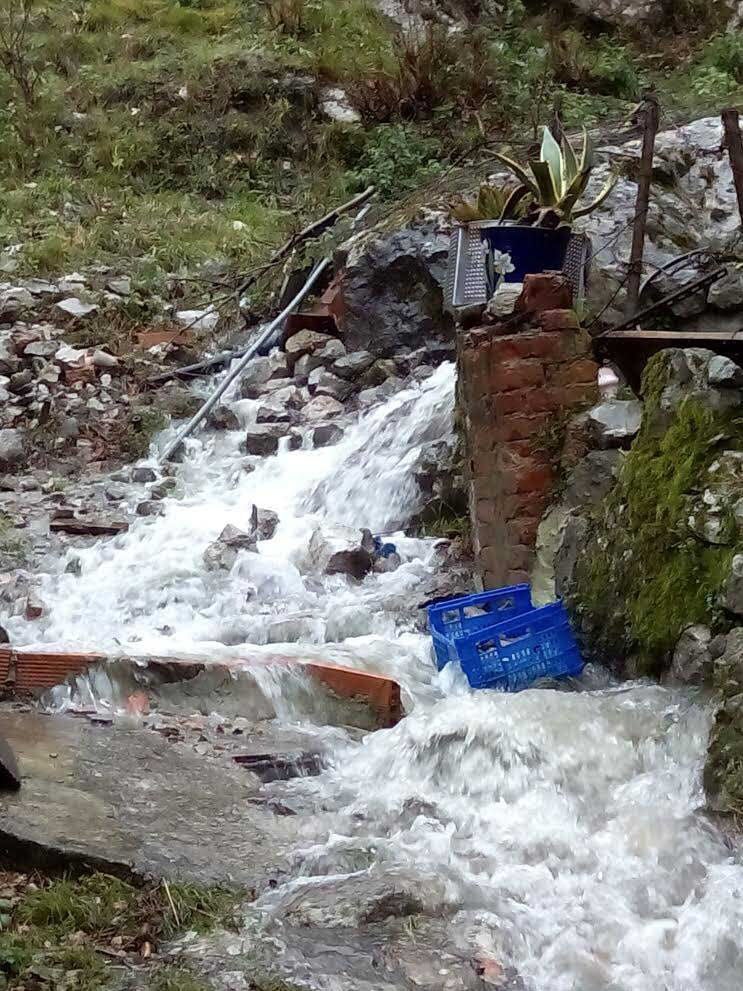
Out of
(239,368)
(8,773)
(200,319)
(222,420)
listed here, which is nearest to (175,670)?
(8,773)

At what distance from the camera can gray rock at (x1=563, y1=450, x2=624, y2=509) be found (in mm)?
3891

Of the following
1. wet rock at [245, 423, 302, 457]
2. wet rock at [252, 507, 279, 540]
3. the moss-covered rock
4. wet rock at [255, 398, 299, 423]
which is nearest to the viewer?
the moss-covered rock

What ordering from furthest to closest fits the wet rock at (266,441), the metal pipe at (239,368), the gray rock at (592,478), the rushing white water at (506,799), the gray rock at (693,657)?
the metal pipe at (239,368), the wet rock at (266,441), the gray rock at (592,478), the gray rock at (693,657), the rushing white water at (506,799)

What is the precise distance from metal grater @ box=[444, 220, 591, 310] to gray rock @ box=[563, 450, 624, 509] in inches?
31.8

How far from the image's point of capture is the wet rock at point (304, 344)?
283 inches

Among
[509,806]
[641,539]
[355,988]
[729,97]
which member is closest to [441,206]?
[729,97]

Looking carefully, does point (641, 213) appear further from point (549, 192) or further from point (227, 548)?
point (227, 548)

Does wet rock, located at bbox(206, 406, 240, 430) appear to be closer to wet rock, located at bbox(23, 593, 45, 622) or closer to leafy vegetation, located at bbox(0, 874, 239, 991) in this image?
wet rock, located at bbox(23, 593, 45, 622)

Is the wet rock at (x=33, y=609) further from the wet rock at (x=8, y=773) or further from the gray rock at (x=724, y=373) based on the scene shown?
the gray rock at (x=724, y=373)

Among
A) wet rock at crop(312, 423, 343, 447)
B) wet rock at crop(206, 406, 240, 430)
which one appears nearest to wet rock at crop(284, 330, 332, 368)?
wet rock at crop(206, 406, 240, 430)

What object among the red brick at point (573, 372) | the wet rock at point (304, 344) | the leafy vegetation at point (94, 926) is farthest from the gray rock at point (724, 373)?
the wet rock at point (304, 344)

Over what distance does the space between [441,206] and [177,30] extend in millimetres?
6023

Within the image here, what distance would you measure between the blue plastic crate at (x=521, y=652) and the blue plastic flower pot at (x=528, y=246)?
181cm

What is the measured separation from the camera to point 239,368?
278 inches
